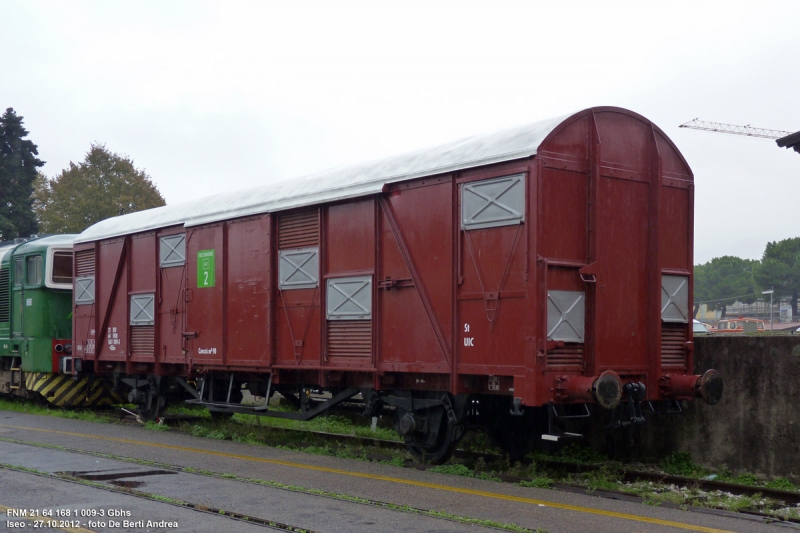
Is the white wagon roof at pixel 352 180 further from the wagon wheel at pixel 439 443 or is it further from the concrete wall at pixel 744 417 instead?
the concrete wall at pixel 744 417

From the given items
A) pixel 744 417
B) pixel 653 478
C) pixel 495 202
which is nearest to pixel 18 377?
pixel 495 202

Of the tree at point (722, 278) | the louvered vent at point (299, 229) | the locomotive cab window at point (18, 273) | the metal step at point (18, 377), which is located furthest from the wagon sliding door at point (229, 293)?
the tree at point (722, 278)

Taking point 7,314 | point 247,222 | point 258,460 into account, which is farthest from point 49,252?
point 258,460

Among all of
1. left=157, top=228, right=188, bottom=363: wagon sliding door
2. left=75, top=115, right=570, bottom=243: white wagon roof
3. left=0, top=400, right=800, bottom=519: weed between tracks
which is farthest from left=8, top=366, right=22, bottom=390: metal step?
left=157, top=228, right=188, bottom=363: wagon sliding door

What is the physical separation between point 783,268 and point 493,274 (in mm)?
69140

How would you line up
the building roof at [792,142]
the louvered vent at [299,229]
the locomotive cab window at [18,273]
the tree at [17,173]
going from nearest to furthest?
1. the building roof at [792,142]
2. the louvered vent at [299,229]
3. the locomotive cab window at [18,273]
4. the tree at [17,173]

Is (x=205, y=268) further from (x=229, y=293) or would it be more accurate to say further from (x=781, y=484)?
(x=781, y=484)

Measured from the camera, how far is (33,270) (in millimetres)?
18641

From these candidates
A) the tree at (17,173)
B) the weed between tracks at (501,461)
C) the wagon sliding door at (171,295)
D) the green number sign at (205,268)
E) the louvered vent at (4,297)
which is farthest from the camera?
the tree at (17,173)

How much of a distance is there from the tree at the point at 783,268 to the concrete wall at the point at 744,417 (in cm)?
6494

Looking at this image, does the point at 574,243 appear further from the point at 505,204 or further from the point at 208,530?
the point at 208,530

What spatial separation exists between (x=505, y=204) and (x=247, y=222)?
17.3ft

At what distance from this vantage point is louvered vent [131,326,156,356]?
1540 cm

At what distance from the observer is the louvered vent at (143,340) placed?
50.5ft
